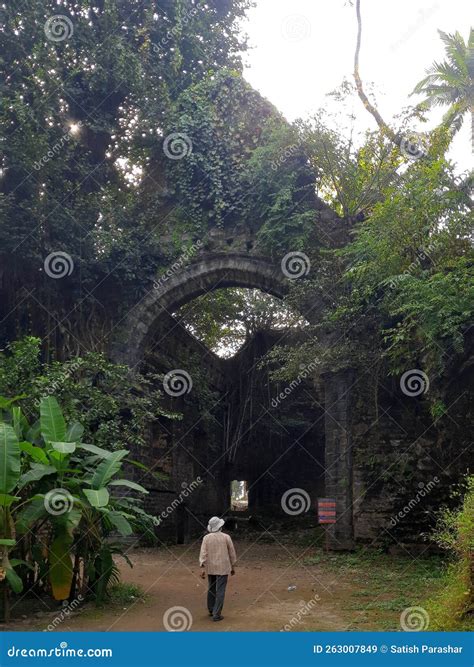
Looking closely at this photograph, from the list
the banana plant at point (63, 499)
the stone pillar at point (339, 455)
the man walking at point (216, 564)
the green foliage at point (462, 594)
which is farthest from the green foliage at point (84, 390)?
the green foliage at point (462, 594)

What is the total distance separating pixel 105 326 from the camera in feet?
47.9

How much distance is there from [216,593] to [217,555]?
39cm

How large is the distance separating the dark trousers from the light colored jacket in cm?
9

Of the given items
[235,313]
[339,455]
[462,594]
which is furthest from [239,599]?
[235,313]

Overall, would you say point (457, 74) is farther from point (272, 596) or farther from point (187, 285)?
point (272, 596)

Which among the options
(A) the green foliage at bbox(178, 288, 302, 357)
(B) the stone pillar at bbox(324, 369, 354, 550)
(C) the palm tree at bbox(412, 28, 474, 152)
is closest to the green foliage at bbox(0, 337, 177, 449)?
(B) the stone pillar at bbox(324, 369, 354, 550)

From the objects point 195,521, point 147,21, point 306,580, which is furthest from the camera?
point 195,521

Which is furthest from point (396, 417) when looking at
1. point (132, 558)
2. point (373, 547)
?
point (132, 558)

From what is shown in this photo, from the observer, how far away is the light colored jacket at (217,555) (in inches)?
285

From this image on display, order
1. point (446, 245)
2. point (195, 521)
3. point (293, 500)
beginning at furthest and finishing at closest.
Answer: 1. point (293, 500)
2. point (195, 521)
3. point (446, 245)

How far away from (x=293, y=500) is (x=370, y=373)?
11071 mm

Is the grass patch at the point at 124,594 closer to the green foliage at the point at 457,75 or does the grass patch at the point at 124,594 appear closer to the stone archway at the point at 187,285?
the stone archway at the point at 187,285

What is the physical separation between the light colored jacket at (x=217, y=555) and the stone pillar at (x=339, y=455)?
585cm

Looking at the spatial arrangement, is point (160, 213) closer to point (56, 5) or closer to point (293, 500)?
point (56, 5)
